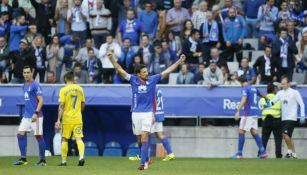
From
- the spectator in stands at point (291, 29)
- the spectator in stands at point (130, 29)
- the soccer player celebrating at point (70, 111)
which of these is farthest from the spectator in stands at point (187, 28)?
the soccer player celebrating at point (70, 111)

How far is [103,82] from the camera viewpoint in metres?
29.7

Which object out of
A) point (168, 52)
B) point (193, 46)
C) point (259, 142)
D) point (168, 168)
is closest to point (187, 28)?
point (193, 46)

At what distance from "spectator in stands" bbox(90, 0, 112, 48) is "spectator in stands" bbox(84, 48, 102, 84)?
1.32 m

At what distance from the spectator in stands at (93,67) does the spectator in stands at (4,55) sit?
103 inches

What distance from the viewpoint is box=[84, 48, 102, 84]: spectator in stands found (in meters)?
29.4

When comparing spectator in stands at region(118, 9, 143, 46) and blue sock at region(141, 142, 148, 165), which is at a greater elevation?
spectator in stands at region(118, 9, 143, 46)

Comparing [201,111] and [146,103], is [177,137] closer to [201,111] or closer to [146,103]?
[201,111]

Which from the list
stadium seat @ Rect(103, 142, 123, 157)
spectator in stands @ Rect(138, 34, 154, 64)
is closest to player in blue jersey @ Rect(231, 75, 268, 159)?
spectator in stands @ Rect(138, 34, 154, 64)

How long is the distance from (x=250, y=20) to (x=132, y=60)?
4.23 metres

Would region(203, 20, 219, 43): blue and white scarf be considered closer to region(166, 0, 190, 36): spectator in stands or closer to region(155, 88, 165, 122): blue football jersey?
region(166, 0, 190, 36): spectator in stands

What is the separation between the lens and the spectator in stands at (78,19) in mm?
30672

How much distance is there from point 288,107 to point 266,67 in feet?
9.27

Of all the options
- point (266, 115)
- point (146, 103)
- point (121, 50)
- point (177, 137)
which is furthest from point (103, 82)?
point (146, 103)

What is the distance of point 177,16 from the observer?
3003 centimetres
